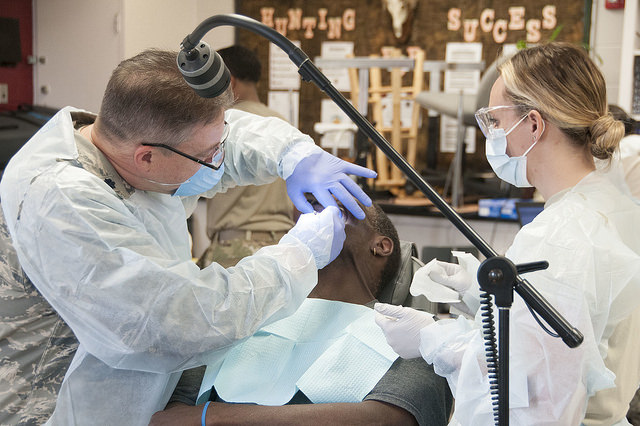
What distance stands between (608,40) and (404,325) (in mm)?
3745

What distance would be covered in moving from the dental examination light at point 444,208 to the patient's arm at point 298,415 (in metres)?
0.38

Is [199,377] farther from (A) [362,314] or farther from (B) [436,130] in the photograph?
(B) [436,130]

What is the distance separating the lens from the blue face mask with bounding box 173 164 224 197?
1618 millimetres

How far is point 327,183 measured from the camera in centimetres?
178

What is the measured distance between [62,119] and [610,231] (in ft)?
3.72

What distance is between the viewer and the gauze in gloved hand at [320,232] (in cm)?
157

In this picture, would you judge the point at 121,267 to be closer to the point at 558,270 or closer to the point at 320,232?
the point at 320,232

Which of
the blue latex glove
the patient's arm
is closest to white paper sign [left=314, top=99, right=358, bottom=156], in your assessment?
the blue latex glove

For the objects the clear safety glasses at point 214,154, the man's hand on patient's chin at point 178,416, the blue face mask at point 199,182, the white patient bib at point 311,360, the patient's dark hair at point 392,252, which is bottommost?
the man's hand on patient's chin at point 178,416

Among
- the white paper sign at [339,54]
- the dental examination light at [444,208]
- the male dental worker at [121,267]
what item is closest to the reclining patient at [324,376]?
the male dental worker at [121,267]

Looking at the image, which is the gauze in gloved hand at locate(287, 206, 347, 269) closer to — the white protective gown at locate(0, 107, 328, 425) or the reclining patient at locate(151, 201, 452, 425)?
the white protective gown at locate(0, 107, 328, 425)

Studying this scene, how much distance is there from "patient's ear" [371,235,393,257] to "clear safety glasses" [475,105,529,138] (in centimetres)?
59

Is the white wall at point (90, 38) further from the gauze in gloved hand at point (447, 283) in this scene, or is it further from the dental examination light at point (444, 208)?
the dental examination light at point (444, 208)

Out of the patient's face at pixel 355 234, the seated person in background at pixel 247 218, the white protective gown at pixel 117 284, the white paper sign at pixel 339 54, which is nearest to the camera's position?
the white protective gown at pixel 117 284
